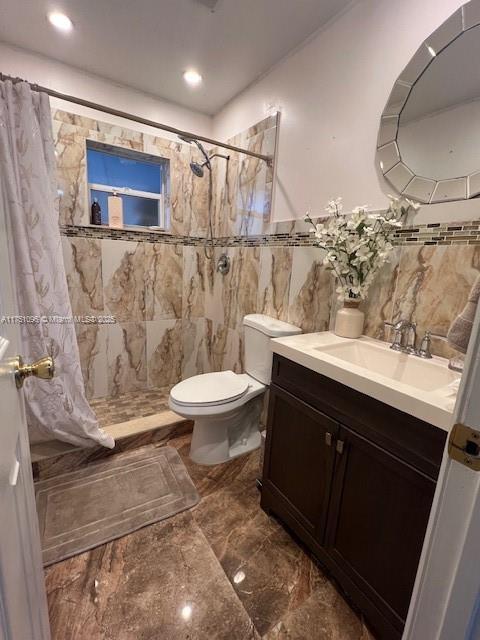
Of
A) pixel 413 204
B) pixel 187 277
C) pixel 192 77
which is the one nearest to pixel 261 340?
pixel 413 204

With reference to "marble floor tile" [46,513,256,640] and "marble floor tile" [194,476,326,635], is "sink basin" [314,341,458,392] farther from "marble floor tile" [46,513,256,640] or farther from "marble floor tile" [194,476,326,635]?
"marble floor tile" [46,513,256,640]

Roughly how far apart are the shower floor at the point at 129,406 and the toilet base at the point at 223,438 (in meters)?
0.55

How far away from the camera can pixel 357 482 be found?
0.99 metres

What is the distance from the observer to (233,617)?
1.05 meters

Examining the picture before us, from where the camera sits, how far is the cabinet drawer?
790mm

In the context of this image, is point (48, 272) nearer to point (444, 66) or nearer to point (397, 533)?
point (397, 533)

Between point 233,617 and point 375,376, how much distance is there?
100 cm

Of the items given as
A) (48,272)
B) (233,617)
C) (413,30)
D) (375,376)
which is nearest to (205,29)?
(413,30)

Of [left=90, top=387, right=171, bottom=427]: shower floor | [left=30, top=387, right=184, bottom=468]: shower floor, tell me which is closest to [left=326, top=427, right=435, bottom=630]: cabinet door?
[left=30, top=387, right=184, bottom=468]: shower floor

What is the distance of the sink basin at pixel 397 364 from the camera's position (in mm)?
1065

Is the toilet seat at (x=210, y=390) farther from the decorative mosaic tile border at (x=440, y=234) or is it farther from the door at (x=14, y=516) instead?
the decorative mosaic tile border at (x=440, y=234)

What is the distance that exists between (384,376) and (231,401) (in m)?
0.84

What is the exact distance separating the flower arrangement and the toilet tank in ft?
1.45

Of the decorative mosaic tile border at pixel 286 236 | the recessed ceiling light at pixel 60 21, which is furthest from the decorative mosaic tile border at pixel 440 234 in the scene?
the recessed ceiling light at pixel 60 21
